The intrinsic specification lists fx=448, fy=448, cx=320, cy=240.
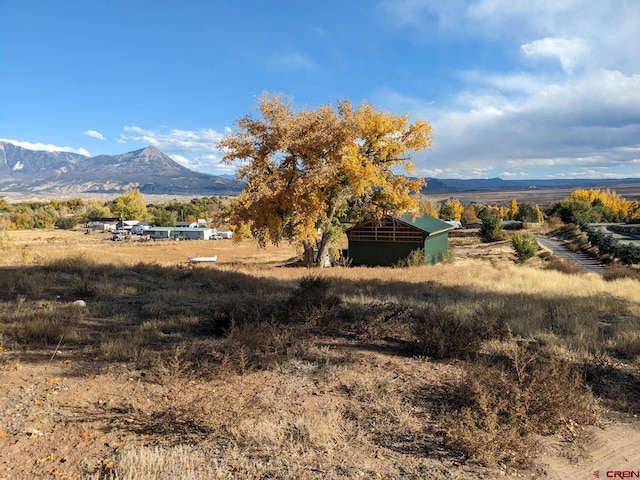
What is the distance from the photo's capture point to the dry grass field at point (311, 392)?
406 cm

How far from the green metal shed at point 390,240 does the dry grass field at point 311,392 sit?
814 inches

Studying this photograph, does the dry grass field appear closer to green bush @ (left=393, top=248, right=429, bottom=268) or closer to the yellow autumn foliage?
green bush @ (left=393, top=248, right=429, bottom=268)

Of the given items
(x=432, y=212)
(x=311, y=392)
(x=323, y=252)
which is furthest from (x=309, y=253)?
(x=432, y=212)

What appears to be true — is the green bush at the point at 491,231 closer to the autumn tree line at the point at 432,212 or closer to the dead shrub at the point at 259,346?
the autumn tree line at the point at 432,212

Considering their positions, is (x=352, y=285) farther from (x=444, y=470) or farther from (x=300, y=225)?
(x=444, y=470)

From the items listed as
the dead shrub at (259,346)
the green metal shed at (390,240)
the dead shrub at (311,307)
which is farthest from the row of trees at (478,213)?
the dead shrub at (259,346)

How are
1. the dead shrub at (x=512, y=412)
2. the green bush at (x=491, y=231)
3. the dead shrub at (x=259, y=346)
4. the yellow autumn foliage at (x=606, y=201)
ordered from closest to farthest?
the dead shrub at (x=512, y=412) → the dead shrub at (x=259, y=346) → the green bush at (x=491, y=231) → the yellow autumn foliage at (x=606, y=201)

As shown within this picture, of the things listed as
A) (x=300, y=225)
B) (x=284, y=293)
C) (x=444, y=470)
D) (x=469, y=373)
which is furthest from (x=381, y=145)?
(x=444, y=470)

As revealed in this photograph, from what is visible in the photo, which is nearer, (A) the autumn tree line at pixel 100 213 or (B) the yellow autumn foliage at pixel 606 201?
(A) the autumn tree line at pixel 100 213

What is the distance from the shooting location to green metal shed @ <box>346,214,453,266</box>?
31.0 m

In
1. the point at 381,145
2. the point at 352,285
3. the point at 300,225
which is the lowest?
the point at 352,285

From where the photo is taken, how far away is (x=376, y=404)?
5.24 metres

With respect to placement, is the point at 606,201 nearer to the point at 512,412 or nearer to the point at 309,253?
the point at 309,253

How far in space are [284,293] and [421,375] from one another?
7420 millimetres
